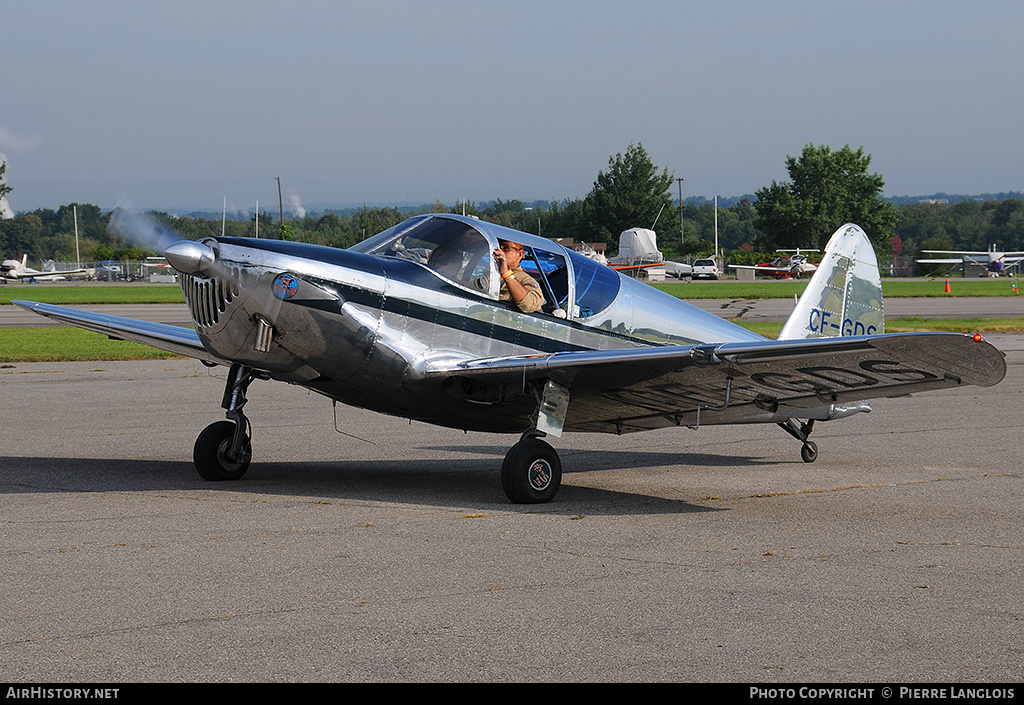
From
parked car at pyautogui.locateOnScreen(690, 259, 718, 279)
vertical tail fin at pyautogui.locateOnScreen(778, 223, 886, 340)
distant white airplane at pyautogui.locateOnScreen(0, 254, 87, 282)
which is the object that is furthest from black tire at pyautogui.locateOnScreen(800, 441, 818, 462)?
distant white airplane at pyautogui.locateOnScreen(0, 254, 87, 282)

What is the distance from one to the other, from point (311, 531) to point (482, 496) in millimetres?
1913

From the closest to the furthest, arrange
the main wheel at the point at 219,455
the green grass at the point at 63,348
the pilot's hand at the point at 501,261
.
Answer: the pilot's hand at the point at 501,261, the main wheel at the point at 219,455, the green grass at the point at 63,348

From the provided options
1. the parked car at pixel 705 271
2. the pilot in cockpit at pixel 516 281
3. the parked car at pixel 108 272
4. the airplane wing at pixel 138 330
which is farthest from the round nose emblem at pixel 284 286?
the parked car at pixel 108 272

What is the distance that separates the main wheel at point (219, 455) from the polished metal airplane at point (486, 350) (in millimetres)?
12

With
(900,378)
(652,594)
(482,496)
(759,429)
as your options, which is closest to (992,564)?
(900,378)

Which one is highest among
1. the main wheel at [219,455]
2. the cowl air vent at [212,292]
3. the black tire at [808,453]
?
the cowl air vent at [212,292]

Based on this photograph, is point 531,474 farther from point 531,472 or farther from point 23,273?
point 23,273

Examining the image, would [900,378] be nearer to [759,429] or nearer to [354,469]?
[354,469]

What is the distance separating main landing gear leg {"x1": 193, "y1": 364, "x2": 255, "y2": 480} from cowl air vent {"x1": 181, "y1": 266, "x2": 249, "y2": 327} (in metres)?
1.07

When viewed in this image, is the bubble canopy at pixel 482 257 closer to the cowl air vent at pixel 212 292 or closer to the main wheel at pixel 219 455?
the cowl air vent at pixel 212 292

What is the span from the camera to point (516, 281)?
8.66 m

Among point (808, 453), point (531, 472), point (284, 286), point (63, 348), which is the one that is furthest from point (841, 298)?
point (63, 348)

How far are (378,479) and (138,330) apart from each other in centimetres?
303

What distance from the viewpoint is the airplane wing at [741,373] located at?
6785mm
